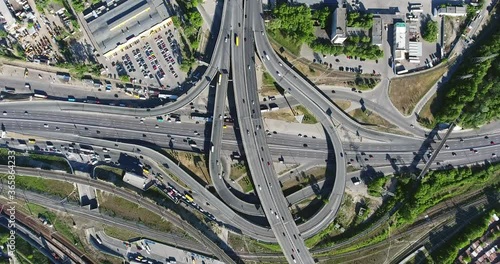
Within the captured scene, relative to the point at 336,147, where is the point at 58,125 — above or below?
above

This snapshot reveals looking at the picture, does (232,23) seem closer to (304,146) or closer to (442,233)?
(304,146)

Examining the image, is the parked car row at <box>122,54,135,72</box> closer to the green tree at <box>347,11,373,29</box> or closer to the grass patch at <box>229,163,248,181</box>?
the grass patch at <box>229,163,248,181</box>

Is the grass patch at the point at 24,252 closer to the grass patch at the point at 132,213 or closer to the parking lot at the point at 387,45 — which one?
the grass patch at the point at 132,213

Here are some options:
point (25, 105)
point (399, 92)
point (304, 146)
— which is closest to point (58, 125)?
point (25, 105)

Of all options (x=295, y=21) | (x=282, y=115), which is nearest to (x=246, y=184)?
(x=282, y=115)

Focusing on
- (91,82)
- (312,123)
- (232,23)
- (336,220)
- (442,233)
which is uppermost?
(232,23)

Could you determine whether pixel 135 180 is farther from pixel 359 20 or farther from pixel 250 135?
pixel 359 20

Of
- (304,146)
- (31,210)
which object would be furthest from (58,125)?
(304,146)
